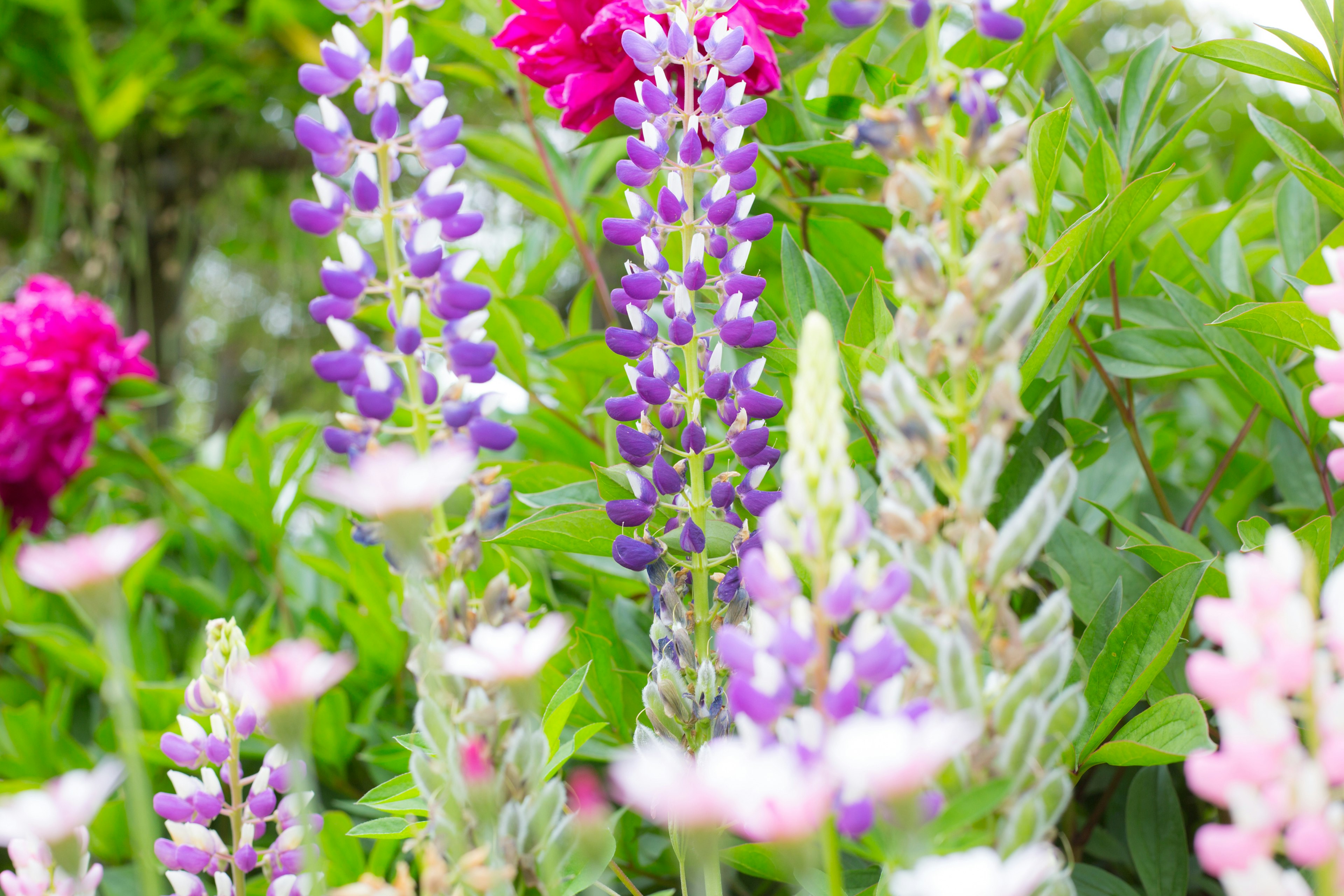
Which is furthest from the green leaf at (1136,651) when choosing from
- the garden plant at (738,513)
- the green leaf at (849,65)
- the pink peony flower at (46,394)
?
the pink peony flower at (46,394)

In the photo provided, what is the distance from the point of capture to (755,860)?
0.47m

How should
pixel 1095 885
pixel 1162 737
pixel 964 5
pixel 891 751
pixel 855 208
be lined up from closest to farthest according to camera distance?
pixel 891 751
pixel 964 5
pixel 1162 737
pixel 1095 885
pixel 855 208

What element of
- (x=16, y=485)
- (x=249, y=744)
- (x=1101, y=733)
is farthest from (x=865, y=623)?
(x=16, y=485)

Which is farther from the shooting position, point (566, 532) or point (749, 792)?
point (566, 532)

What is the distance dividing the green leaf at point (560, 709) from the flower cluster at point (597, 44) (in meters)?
0.34

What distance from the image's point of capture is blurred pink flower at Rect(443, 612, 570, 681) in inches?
10.1

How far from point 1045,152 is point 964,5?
0.86ft

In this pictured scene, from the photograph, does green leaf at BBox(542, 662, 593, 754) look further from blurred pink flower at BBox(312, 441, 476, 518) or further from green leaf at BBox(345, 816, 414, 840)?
blurred pink flower at BBox(312, 441, 476, 518)

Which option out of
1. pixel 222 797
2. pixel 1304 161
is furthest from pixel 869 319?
pixel 222 797

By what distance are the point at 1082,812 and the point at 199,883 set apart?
0.60 meters

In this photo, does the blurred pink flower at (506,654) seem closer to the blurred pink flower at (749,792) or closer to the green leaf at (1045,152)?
the blurred pink flower at (749,792)

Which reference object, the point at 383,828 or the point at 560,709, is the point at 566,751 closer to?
the point at 560,709

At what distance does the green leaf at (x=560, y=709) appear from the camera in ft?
1.44

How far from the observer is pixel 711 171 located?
1.50 ft
